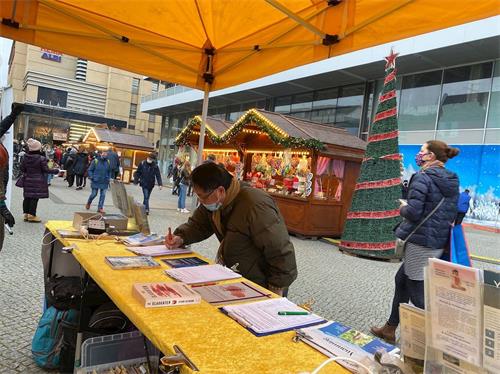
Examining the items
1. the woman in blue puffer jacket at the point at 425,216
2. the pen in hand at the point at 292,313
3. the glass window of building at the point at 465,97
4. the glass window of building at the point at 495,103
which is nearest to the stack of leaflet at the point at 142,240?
the pen in hand at the point at 292,313

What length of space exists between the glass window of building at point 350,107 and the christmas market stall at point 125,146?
38.4ft

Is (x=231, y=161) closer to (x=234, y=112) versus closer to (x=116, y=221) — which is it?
(x=116, y=221)

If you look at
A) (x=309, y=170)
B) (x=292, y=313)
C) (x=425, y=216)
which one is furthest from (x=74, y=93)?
(x=292, y=313)

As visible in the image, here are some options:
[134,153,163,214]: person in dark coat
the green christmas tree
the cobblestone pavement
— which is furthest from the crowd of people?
[134,153,163,214]: person in dark coat

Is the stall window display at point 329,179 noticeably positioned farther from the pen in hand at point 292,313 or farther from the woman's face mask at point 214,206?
the pen in hand at point 292,313

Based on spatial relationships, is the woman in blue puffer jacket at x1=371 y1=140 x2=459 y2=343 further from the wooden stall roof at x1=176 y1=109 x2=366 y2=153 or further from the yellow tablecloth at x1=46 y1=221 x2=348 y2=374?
the wooden stall roof at x1=176 y1=109 x2=366 y2=153

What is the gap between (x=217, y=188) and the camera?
2504 mm

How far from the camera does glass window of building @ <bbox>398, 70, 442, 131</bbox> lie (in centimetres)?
1554

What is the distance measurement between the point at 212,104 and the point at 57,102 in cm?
2507

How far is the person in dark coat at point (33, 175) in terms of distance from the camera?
7.77 m

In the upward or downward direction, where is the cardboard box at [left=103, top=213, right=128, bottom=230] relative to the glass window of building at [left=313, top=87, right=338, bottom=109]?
downward

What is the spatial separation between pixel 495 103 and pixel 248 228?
14.7m

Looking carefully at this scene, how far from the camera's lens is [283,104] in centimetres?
2289

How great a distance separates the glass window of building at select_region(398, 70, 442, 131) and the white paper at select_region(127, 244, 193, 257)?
49.6ft
